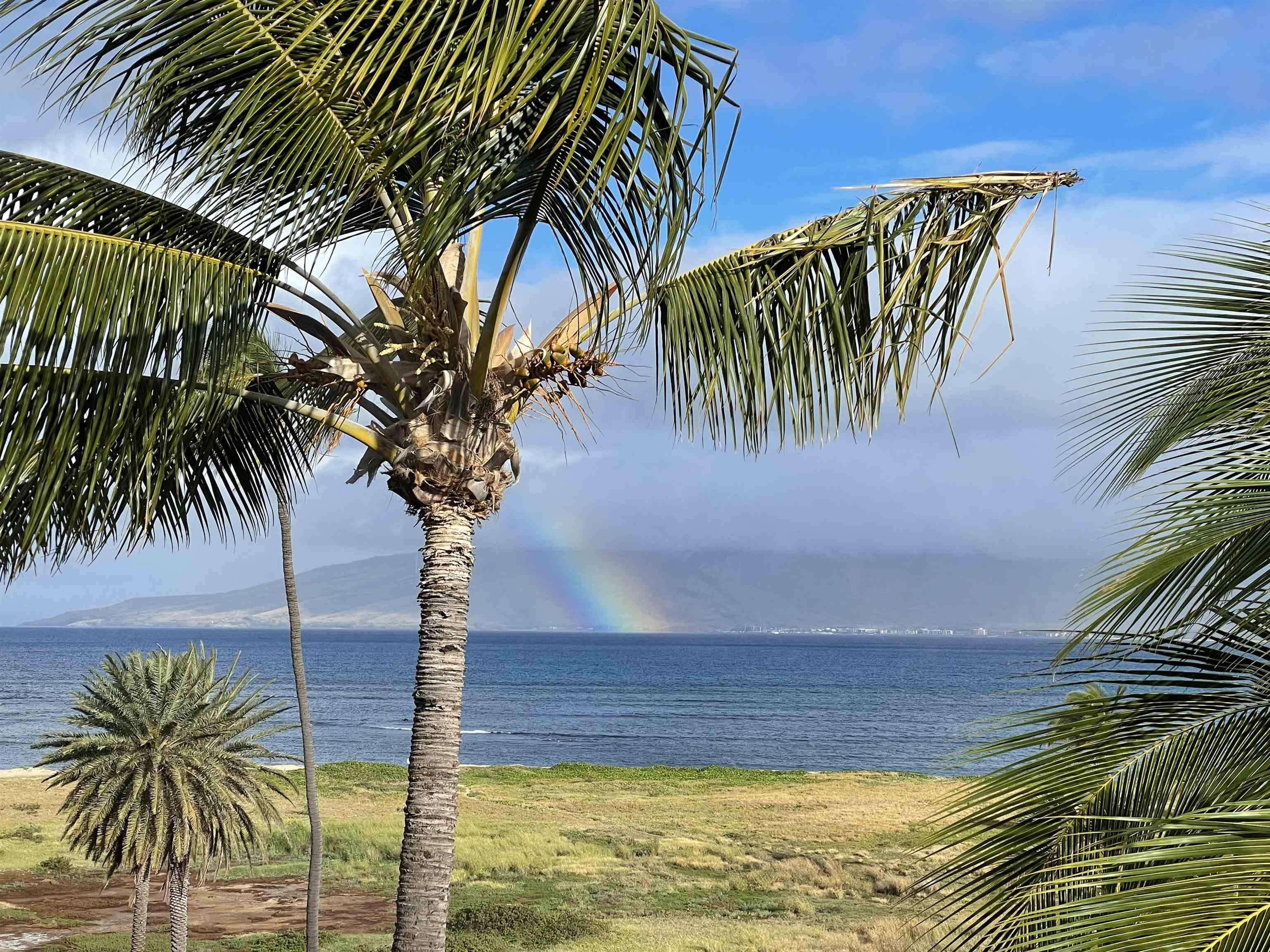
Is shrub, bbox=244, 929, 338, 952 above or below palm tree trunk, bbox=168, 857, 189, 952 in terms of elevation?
below

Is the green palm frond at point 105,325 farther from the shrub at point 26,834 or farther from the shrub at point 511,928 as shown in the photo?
the shrub at point 26,834

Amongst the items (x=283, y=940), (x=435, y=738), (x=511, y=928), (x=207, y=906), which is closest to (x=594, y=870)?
(x=511, y=928)

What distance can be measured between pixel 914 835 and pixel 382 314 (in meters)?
30.8

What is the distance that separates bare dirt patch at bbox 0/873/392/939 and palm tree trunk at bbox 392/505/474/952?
62.3 ft

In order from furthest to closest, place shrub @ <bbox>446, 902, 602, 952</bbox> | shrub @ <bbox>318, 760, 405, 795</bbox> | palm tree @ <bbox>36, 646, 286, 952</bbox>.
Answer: shrub @ <bbox>318, 760, 405, 795</bbox> → shrub @ <bbox>446, 902, 602, 952</bbox> → palm tree @ <bbox>36, 646, 286, 952</bbox>

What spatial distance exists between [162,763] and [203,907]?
1045 centimetres

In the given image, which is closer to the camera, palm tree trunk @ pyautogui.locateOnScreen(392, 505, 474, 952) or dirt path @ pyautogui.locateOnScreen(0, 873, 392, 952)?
palm tree trunk @ pyautogui.locateOnScreen(392, 505, 474, 952)

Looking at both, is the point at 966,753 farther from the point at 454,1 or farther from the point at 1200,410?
the point at 454,1

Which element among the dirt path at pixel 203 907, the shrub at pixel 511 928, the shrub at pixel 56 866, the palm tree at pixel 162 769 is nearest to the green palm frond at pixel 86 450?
the palm tree at pixel 162 769

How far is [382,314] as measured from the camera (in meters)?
5.42

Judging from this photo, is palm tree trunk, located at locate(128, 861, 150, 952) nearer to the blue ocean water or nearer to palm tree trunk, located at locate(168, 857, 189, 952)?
palm tree trunk, located at locate(168, 857, 189, 952)

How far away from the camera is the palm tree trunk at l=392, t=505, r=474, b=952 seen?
4.93 metres

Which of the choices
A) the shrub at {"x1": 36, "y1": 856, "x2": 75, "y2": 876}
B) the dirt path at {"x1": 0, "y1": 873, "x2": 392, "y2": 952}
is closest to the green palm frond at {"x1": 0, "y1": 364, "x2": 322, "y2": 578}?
the dirt path at {"x1": 0, "y1": 873, "x2": 392, "y2": 952}

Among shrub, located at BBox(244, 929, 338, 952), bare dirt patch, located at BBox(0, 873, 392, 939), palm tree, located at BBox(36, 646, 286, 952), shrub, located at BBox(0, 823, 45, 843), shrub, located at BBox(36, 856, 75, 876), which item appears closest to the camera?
palm tree, located at BBox(36, 646, 286, 952)
